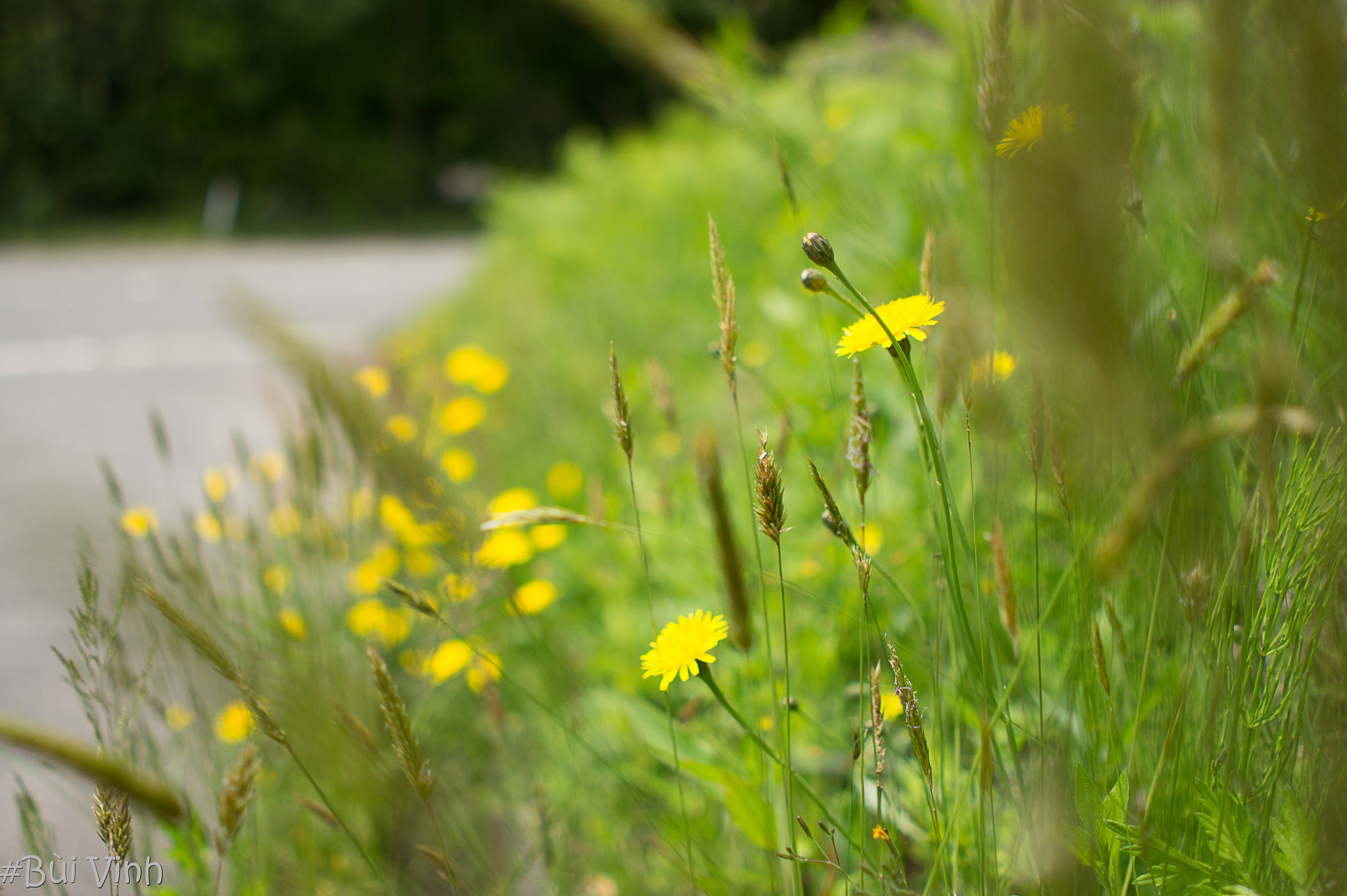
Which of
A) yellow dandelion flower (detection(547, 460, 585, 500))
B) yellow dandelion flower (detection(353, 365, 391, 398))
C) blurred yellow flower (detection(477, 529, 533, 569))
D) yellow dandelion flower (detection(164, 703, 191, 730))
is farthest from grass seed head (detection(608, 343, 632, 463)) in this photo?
yellow dandelion flower (detection(353, 365, 391, 398))

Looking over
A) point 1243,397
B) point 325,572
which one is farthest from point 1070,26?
point 325,572

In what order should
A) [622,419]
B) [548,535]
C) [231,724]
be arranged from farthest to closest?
[548,535], [231,724], [622,419]

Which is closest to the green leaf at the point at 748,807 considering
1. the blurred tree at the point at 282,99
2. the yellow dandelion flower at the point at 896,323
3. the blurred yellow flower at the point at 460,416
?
the yellow dandelion flower at the point at 896,323

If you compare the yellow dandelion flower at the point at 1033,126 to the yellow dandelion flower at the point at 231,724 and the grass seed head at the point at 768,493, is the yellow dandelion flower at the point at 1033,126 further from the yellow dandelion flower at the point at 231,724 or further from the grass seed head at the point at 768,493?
the yellow dandelion flower at the point at 231,724

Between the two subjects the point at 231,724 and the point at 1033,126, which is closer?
the point at 1033,126

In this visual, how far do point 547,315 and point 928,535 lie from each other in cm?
299

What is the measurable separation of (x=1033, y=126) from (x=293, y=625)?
119 centimetres

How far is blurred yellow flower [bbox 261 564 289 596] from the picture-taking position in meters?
1.23

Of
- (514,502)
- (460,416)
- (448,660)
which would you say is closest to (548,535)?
(514,502)

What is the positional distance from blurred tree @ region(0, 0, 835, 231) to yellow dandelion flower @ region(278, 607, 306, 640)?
13291mm

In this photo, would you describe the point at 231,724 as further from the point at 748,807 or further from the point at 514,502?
the point at 748,807

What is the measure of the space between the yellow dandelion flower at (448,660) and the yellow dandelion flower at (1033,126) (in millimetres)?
928

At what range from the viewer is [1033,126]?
495mm

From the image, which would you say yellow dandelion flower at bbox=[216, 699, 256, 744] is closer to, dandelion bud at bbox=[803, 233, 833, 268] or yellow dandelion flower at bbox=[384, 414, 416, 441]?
yellow dandelion flower at bbox=[384, 414, 416, 441]
